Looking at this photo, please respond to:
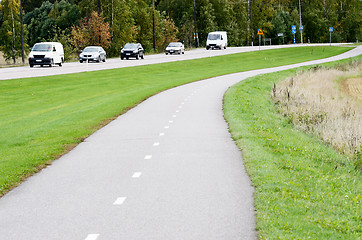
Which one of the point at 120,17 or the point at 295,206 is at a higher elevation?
the point at 120,17

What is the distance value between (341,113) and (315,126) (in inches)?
188

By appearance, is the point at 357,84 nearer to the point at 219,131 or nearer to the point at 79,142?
the point at 219,131

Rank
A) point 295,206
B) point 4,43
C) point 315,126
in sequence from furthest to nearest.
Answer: point 4,43, point 315,126, point 295,206

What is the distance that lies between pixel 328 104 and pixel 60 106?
11.8 meters

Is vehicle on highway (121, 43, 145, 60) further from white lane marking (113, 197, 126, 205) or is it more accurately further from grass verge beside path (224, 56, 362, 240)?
white lane marking (113, 197, 126, 205)

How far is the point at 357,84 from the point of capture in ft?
118

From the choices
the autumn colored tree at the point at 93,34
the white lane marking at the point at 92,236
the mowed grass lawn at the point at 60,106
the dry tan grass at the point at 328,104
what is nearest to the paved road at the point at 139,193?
the white lane marking at the point at 92,236

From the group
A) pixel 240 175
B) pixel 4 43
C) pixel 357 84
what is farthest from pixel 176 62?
pixel 4 43

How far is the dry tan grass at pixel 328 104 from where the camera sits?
15812 millimetres

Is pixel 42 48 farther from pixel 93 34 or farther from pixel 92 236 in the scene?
pixel 92 236

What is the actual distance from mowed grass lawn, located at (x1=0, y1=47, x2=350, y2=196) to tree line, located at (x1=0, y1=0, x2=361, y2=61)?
27.6 m

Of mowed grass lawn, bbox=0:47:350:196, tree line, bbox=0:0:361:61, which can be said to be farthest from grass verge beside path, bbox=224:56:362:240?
Answer: tree line, bbox=0:0:361:61

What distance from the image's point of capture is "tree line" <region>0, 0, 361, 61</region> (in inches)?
3125

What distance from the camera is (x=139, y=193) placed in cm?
830
